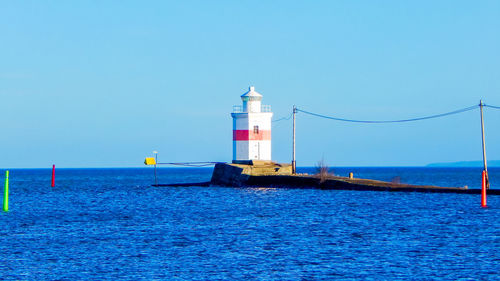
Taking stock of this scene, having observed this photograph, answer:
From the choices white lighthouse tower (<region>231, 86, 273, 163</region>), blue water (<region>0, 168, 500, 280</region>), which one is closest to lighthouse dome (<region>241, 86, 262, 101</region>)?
white lighthouse tower (<region>231, 86, 273, 163</region>)

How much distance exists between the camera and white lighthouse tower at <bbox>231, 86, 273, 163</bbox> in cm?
5656

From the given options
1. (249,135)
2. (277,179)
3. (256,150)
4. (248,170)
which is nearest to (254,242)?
(277,179)

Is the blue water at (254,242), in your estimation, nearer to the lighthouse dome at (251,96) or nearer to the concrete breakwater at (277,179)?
the concrete breakwater at (277,179)

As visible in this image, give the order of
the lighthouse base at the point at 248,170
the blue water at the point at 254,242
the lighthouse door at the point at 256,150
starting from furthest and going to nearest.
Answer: the lighthouse door at the point at 256,150, the lighthouse base at the point at 248,170, the blue water at the point at 254,242

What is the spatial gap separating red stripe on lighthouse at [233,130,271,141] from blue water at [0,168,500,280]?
1296 cm

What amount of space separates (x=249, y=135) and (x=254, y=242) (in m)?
30.8

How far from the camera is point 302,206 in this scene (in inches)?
1681

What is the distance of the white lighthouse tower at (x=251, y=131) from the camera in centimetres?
5656

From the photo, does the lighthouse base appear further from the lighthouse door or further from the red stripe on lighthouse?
the red stripe on lighthouse

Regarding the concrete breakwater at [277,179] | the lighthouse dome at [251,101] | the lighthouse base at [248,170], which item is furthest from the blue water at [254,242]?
the lighthouse dome at [251,101]

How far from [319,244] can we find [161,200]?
27.2m

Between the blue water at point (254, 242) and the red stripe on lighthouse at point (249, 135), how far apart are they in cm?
1296

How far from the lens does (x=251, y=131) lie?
56.5 m

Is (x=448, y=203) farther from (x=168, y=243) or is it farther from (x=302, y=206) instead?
(x=168, y=243)
